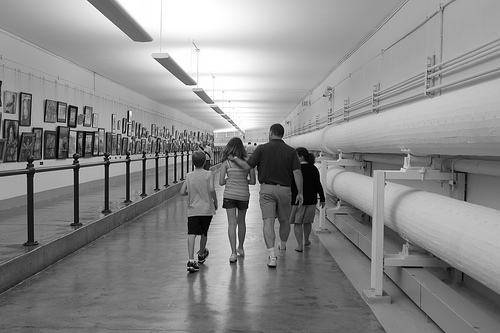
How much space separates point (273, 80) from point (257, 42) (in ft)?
18.8

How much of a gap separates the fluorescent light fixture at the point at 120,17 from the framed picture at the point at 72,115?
6522 millimetres

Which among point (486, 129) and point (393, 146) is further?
point (393, 146)

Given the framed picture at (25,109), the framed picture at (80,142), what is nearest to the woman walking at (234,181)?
the framed picture at (25,109)

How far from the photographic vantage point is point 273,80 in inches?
624

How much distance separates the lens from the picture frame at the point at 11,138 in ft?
29.9

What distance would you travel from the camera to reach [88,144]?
1397cm

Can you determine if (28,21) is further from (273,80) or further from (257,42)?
(273,80)

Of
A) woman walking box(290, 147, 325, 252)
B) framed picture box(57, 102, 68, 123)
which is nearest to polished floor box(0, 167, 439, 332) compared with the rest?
woman walking box(290, 147, 325, 252)

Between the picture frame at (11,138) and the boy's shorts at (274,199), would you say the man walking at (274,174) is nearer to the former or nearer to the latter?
the boy's shorts at (274,199)

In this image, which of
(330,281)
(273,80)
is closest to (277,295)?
(330,281)

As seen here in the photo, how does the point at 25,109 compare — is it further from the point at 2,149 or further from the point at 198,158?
the point at 198,158

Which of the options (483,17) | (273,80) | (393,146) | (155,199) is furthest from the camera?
(273,80)

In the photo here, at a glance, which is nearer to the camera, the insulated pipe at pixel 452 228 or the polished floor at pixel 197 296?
the insulated pipe at pixel 452 228

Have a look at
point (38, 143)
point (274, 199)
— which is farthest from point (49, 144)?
point (274, 199)
